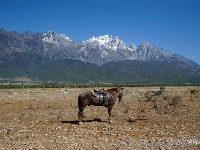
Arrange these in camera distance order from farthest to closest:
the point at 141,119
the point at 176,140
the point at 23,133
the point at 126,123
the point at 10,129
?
the point at 141,119
the point at 126,123
the point at 10,129
the point at 23,133
the point at 176,140

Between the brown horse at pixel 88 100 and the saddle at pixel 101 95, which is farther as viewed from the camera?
the saddle at pixel 101 95

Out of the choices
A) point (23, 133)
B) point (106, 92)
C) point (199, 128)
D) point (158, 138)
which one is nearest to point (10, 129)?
point (23, 133)

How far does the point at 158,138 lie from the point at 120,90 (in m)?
8.61

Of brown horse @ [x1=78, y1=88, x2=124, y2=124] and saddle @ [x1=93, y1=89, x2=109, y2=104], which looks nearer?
brown horse @ [x1=78, y1=88, x2=124, y2=124]

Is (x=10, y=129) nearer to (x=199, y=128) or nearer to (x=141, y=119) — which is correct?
(x=141, y=119)

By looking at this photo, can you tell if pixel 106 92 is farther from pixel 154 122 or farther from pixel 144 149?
pixel 144 149

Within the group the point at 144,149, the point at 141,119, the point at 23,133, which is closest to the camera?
the point at 144,149

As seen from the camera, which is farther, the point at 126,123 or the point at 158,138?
the point at 126,123

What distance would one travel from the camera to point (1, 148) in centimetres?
1636

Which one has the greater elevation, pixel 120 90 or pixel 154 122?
pixel 120 90

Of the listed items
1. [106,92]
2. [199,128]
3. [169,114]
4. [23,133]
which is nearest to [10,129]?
[23,133]

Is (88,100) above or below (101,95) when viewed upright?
below

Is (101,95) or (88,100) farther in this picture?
→ (101,95)

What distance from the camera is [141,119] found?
26359 millimetres
